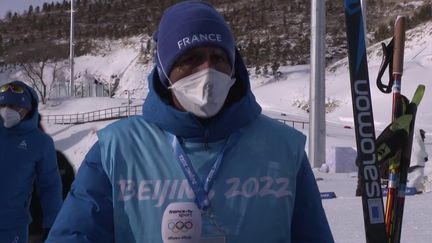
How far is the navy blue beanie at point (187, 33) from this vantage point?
2.00m

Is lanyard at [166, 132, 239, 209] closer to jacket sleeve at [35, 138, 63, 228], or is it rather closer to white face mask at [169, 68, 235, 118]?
white face mask at [169, 68, 235, 118]

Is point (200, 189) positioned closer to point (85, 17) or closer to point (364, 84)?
point (364, 84)

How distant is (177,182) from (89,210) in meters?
0.23

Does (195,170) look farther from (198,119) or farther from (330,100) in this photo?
(330,100)

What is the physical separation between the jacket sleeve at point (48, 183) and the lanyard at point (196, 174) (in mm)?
2760

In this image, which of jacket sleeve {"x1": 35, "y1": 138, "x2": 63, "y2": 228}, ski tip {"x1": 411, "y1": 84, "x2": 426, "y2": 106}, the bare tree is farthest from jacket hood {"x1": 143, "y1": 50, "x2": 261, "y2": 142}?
the bare tree

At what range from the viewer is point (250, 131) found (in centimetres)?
204

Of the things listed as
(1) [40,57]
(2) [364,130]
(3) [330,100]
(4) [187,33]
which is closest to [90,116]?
(3) [330,100]

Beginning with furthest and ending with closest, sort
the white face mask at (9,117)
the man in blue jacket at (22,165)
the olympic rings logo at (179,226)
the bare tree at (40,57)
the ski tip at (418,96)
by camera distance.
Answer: the bare tree at (40,57)
the ski tip at (418,96)
the white face mask at (9,117)
the man in blue jacket at (22,165)
the olympic rings logo at (179,226)

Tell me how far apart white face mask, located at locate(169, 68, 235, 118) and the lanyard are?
10cm

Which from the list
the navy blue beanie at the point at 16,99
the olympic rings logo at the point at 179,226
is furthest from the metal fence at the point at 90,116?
the olympic rings logo at the point at 179,226

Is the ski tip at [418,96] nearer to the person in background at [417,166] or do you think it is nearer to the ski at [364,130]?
the ski at [364,130]

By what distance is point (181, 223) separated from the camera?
74.0 inches

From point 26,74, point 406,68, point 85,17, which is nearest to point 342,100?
point 406,68
